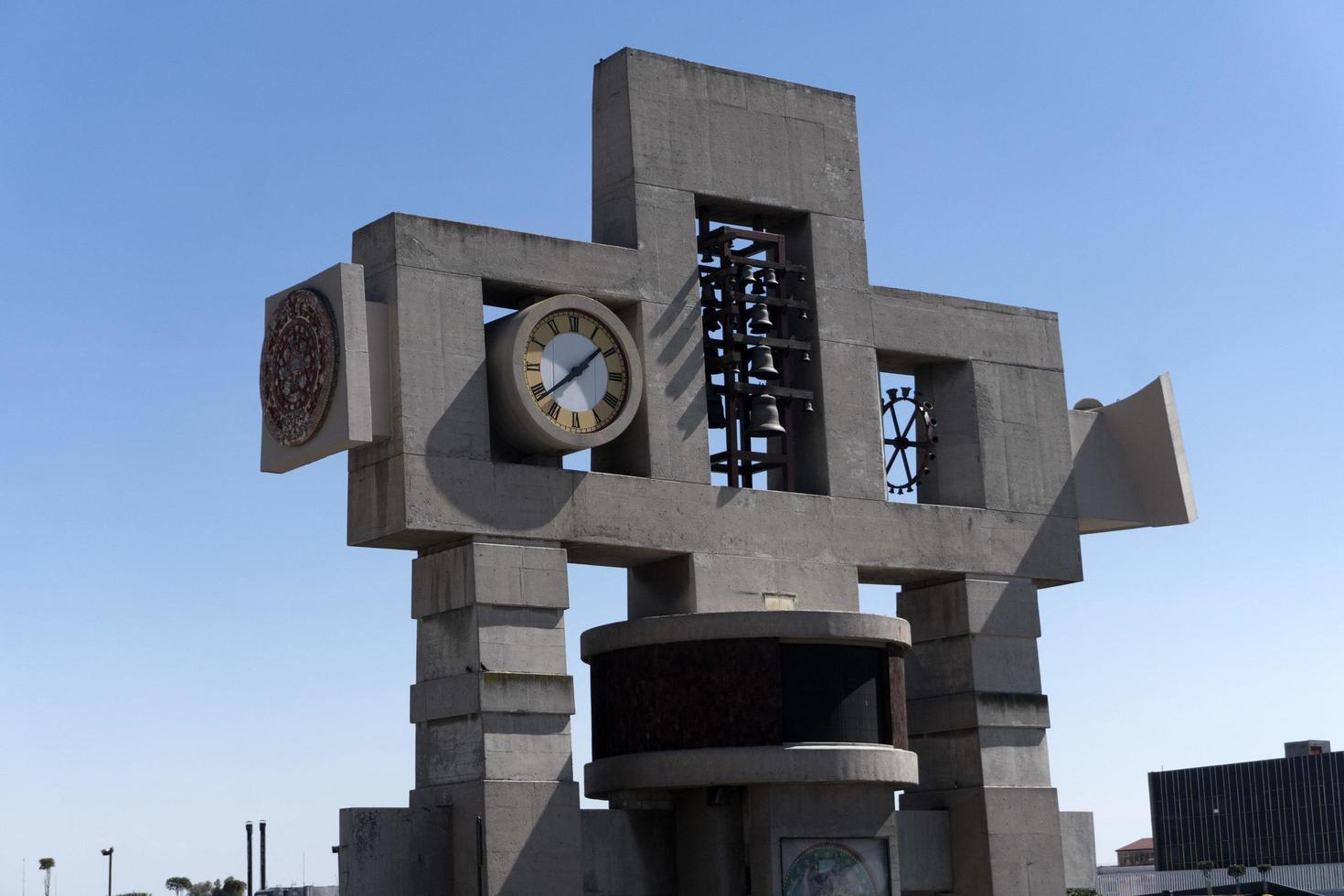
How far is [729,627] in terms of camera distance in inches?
1310

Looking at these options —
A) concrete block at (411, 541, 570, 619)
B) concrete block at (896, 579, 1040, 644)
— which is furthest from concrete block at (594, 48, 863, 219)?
concrete block at (896, 579, 1040, 644)

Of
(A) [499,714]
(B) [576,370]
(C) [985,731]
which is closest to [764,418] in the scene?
(B) [576,370]

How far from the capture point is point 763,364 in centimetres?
3581

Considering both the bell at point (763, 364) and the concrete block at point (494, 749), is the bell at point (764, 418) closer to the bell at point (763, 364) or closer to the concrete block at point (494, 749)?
the bell at point (763, 364)

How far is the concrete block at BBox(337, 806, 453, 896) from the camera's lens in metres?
30.6

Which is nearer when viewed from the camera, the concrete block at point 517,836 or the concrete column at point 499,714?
the concrete block at point 517,836

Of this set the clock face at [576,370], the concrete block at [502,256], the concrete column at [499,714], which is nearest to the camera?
the concrete column at [499,714]

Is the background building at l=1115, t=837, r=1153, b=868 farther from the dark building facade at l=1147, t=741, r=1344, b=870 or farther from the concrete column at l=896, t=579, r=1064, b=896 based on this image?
the concrete column at l=896, t=579, r=1064, b=896

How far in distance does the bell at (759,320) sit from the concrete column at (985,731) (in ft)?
20.9

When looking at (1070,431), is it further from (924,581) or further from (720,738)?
(720,738)

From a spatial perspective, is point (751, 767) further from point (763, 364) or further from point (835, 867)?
point (763, 364)

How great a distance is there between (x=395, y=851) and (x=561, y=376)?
832cm

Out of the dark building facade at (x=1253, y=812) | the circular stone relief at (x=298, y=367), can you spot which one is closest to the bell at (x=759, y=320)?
the circular stone relief at (x=298, y=367)

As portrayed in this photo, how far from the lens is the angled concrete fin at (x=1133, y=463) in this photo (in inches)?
1604
